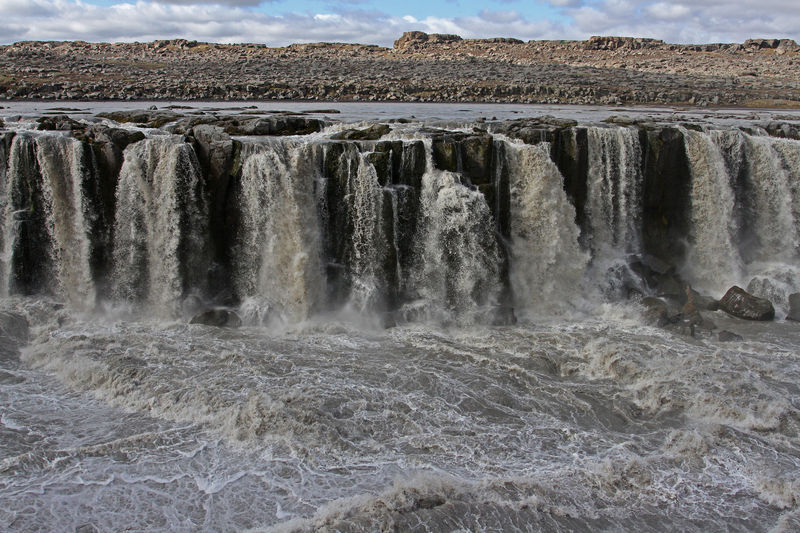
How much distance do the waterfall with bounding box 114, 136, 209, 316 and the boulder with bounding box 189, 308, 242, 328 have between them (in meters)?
0.89

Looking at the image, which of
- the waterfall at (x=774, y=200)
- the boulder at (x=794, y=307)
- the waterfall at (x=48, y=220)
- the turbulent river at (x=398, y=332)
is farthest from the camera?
the waterfall at (x=774, y=200)

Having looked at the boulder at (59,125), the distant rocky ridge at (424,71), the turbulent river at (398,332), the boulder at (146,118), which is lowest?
Answer: the turbulent river at (398,332)

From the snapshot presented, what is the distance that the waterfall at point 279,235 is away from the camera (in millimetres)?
17078

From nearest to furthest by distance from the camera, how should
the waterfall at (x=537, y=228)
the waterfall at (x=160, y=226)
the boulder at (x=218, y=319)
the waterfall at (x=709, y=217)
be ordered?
the boulder at (x=218, y=319) < the waterfall at (x=160, y=226) < the waterfall at (x=537, y=228) < the waterfall at (x=709, y=217)

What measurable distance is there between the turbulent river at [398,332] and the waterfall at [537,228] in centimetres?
6

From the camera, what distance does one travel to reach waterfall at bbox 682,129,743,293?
66.3ft

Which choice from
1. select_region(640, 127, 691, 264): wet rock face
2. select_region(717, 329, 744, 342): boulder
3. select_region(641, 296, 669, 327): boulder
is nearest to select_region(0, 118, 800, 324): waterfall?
select_region(641, 296, 669, 327): boulder

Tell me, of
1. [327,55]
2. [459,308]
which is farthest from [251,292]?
[327,55]

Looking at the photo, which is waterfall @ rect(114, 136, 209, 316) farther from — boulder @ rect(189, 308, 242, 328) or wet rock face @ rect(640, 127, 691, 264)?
wet rock face @ rect(640, 127, 691, 264)

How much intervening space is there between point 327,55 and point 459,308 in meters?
65.8

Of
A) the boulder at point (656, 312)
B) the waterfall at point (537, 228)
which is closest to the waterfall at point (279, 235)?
the waterfall at point (537, 228)

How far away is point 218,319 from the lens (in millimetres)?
16547

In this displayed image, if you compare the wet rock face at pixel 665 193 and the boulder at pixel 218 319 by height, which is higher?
the wet rock face at pixel 665 193

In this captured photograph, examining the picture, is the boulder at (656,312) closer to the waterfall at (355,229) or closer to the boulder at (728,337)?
the boulder at (728,337)
